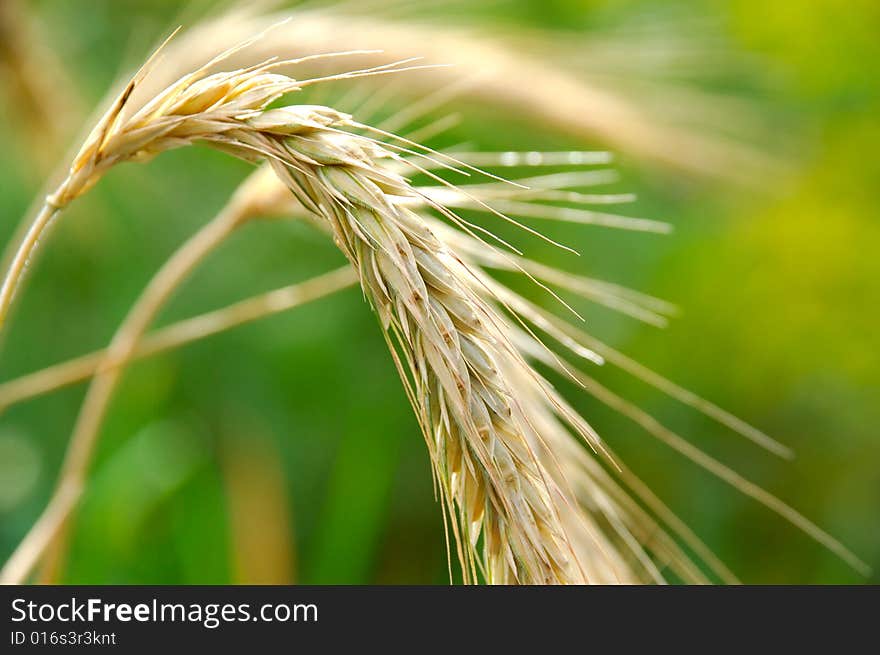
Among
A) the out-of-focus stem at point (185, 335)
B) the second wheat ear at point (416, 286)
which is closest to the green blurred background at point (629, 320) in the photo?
the out-of-focus stem at point (185, 335)

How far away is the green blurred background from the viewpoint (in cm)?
161

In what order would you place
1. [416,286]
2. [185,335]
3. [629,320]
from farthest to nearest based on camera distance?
[629,320] < [185,335] < [416,286]

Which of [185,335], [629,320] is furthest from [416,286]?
[629,320]

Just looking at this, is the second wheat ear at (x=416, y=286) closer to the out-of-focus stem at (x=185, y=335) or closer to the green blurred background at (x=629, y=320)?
the out-of-focus stem at (x=185, y=335)

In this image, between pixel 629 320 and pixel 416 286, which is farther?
pixel 629 320

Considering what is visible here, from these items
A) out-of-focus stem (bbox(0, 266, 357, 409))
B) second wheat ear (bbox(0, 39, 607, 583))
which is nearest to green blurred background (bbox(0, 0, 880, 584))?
out-of-focus stem (bbox(0, 266, 357, 409))

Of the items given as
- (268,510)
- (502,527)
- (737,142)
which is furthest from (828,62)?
(502,527)

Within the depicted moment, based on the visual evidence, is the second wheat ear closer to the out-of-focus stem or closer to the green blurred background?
the out-of-focus stem

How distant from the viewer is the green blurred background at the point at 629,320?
1608 millimetres

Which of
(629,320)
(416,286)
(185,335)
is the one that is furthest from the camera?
(629,320)

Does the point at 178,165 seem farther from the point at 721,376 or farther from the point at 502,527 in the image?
the point at 502,527

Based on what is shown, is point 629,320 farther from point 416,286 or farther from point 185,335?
point 416,286

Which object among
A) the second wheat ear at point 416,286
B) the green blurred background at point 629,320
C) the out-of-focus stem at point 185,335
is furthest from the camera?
the green blurred background at point 629,320

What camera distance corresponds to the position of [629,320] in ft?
5.76
